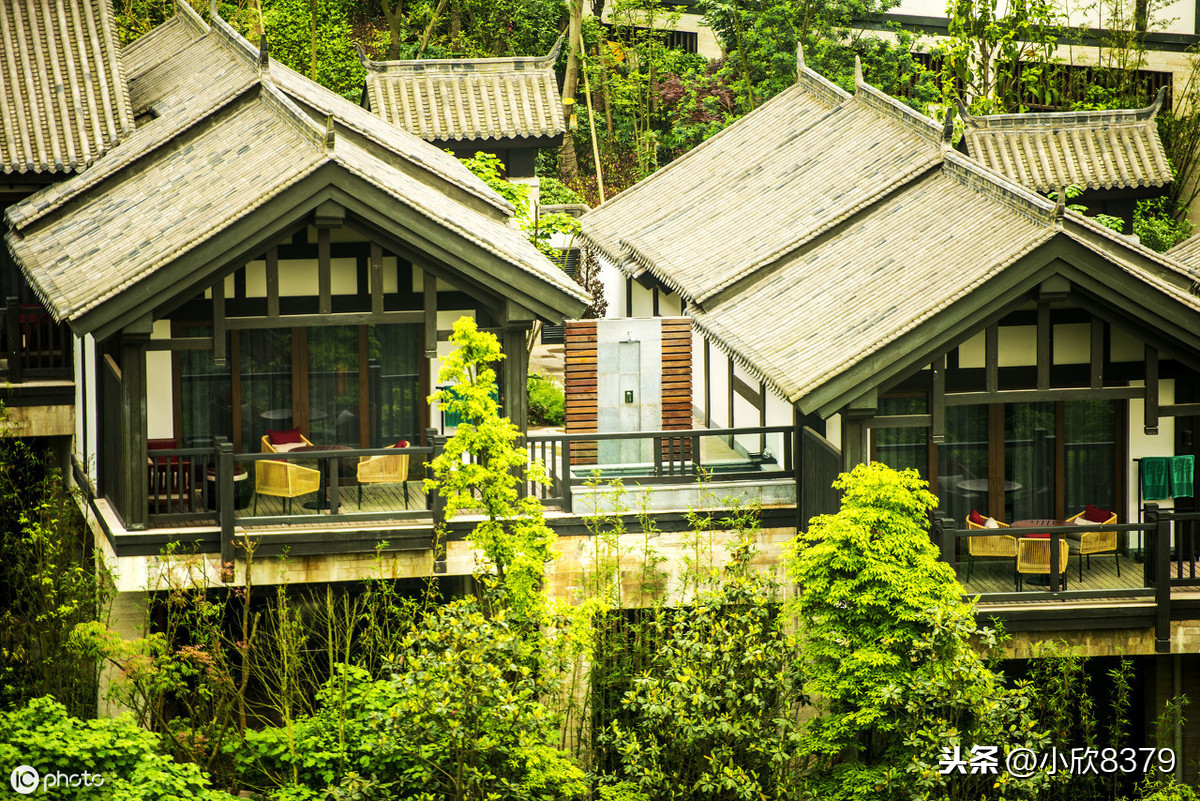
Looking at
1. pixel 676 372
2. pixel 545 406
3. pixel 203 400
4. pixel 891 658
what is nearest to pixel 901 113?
pixel 676 372

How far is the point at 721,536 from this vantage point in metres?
20.8

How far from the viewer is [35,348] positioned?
24281 millimetres

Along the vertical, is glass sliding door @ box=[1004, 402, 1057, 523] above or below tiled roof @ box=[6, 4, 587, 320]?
below

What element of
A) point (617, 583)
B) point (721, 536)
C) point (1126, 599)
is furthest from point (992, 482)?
point (617, 583)

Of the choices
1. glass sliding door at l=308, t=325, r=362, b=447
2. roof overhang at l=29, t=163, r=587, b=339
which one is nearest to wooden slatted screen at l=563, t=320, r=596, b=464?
roof overhang at l=29, t=163, r=587, b=339

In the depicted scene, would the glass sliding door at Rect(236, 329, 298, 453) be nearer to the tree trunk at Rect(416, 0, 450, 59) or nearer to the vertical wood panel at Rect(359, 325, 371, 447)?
the vertical wood panel at Rect(359, 325, 371, 447)

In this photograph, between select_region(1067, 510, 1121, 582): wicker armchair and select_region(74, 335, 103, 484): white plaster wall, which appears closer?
select_region(1067, 510, 1121, 582): wicker armchair

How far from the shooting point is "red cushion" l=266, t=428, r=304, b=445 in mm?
21594

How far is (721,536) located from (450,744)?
5.63 metres

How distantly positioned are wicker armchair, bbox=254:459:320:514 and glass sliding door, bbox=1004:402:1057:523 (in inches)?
Result: 361

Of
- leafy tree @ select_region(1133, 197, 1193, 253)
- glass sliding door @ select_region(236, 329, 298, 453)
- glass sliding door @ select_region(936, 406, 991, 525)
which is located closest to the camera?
glass sliding door @ select_region(936, 406, 991, 525)

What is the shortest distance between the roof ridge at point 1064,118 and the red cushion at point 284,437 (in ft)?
53.3

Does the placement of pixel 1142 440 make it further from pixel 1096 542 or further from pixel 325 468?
pixel 325 468

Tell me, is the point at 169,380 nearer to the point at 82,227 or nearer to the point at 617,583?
the point at 82,227
